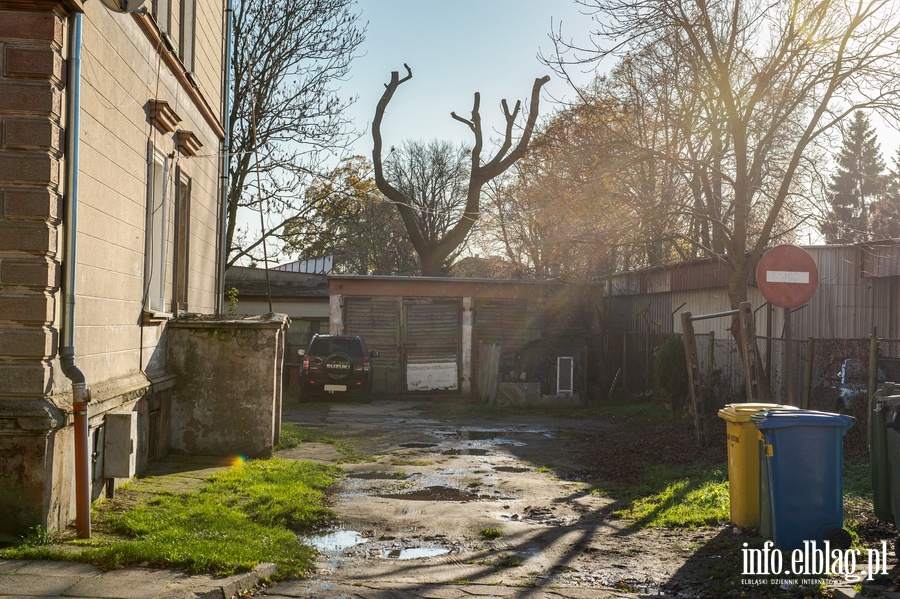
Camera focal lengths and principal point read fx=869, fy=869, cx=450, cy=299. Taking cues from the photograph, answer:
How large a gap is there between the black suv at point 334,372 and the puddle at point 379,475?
34.1 feet

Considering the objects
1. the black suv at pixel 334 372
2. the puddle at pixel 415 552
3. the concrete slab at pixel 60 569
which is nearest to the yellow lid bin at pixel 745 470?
the puddle at pixel 415 552

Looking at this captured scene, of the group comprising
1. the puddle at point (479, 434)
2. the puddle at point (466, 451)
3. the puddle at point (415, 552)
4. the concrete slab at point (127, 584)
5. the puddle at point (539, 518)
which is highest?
the concrete slab at point (127, 584)

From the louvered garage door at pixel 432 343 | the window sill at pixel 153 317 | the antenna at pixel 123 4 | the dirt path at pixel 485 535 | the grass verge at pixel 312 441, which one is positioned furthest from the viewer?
the louvered garage door at pixel 432 343

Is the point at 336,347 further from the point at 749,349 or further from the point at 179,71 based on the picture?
the point at 749,349

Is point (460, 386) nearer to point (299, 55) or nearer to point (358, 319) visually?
point (358, 319)

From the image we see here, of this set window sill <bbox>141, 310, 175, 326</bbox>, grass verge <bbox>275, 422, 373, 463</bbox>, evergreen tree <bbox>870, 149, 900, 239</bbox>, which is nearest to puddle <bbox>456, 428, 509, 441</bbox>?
grass verge <bbox>275, 422, 373, 463</bbox>

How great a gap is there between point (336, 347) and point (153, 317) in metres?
12.1

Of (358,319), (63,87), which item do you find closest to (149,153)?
(63,87)

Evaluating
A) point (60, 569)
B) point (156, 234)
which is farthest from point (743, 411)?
point (156, 234)

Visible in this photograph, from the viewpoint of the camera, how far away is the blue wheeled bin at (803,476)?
6801 mm

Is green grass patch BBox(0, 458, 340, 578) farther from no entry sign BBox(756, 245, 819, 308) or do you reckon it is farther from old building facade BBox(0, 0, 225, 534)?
no entry sign BBox(756, 245, 819, 308)

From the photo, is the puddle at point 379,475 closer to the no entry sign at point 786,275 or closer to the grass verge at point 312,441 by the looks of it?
the grass verge at point 312,441

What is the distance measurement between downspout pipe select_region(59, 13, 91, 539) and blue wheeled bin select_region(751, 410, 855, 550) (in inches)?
206

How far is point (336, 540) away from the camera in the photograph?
727 centimetres
